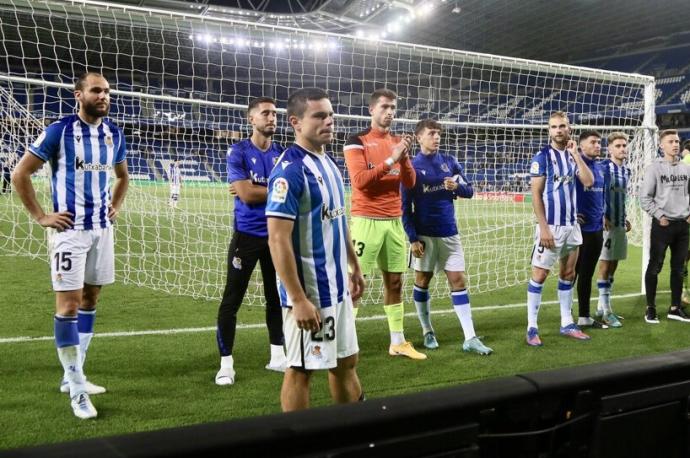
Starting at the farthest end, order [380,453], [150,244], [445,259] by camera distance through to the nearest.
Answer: [150,244] → [445,259] → [380,453]

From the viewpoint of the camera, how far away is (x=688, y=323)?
5.86m

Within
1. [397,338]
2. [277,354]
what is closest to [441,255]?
[397,338]

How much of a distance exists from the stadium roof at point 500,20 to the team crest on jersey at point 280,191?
85.4 feet

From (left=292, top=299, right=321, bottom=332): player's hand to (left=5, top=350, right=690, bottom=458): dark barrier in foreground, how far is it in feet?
2.99

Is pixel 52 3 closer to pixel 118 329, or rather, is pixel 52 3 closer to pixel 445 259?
pixel 118 329

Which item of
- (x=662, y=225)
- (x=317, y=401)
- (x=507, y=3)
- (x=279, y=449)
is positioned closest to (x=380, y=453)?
(x=279, y=449)

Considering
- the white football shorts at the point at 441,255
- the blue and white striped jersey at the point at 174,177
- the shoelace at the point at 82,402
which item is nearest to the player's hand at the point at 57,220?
the shoelace at the point at 82,402

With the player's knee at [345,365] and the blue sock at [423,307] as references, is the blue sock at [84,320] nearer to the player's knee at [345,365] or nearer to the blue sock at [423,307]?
the player's knee at [345,365]

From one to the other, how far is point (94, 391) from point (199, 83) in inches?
1054

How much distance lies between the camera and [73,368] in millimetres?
3352

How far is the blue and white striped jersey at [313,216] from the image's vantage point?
244 cm

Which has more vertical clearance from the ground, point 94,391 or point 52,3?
point 52,3

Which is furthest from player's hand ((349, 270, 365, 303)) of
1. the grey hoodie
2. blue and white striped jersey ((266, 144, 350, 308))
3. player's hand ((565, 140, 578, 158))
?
the grey hoodie

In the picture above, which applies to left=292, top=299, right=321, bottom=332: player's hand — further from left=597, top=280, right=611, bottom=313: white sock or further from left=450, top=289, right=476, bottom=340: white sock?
left=597, top=280, right=611, bottom=313: white sock
